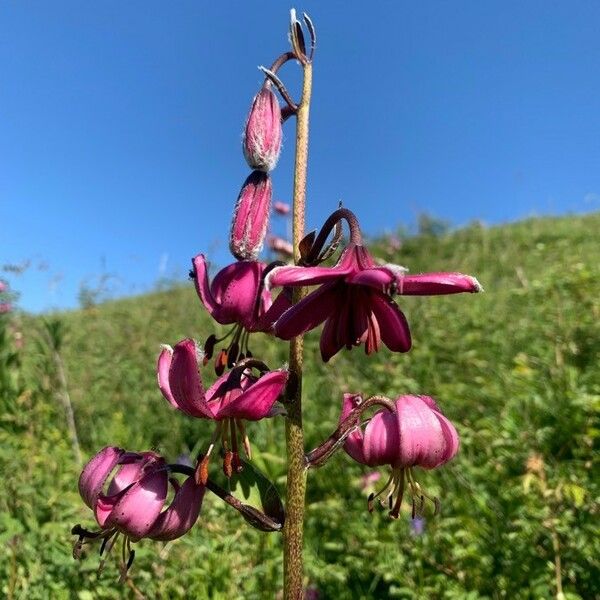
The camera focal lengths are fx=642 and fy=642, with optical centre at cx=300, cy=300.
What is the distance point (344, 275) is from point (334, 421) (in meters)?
1.74

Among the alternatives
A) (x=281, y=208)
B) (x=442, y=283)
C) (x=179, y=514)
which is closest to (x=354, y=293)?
(x=442, y=283)

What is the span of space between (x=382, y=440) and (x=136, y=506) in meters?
0.37

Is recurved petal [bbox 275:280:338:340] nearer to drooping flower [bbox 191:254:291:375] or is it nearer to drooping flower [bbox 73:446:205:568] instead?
drooping flower [bbox 191:254:291:375]

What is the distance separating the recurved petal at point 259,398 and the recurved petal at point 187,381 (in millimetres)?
37

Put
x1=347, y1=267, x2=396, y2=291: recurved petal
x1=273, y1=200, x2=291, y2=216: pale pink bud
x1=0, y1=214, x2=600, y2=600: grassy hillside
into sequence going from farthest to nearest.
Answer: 1. x1=273, y1=200, x2=291, y2=216: pale pink bud
2. x1=0, y1=214, x2=600, y2=600: grassy hillside
3. x1=347, y1=267, x2=396, y2=291: recurved petal

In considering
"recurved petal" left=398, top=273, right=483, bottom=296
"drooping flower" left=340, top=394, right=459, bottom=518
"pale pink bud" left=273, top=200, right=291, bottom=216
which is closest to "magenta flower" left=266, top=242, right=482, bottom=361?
"recurved petal" left=398, top=273, right=483, bottom=296

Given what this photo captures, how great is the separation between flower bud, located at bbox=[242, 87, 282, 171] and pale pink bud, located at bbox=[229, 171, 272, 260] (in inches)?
1.7

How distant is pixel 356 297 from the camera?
0.93m

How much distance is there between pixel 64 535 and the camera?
5.58 feet

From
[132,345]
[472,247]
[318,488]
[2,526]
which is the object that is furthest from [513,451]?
[472,247]

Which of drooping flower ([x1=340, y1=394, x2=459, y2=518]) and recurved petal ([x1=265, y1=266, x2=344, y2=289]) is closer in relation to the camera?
recurved petal ([x1=265, y1=266, x2=344, y2=289])

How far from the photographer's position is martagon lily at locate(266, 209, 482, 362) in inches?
32.2

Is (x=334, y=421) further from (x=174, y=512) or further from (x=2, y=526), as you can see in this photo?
(x=174, y=512)

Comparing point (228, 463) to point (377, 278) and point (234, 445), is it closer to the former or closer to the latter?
point (234, 445)
